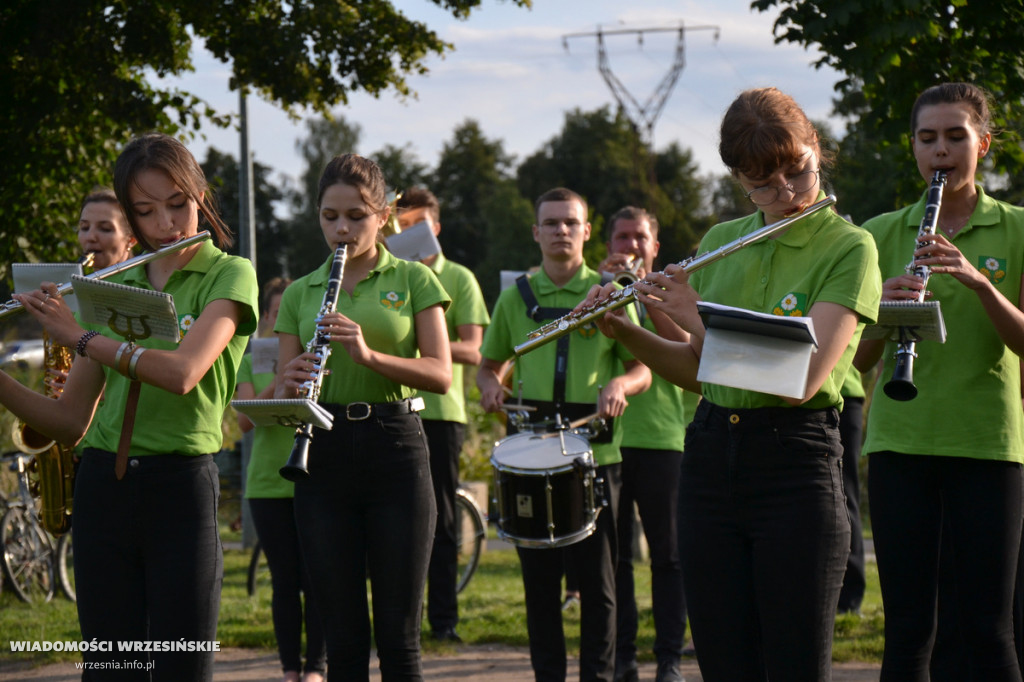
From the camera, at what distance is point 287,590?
236 inches

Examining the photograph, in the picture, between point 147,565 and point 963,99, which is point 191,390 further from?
point 963,99

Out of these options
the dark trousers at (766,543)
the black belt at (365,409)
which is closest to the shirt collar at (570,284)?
the black belt at (365,409)

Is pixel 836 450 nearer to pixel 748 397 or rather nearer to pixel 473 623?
pixel 748 397

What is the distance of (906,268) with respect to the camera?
155 inches

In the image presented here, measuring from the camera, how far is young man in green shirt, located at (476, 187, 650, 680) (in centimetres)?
527

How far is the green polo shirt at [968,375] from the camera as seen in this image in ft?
12.7

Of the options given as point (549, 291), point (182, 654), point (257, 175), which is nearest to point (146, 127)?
point (549, 291)

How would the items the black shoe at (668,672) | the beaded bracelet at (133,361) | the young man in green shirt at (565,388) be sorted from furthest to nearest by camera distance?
the black shoe at (668,672)
the young man in green shirt at (565,388)
the beaded bracelet at (133,361)

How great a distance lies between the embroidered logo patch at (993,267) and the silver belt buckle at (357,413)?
217 centimetres

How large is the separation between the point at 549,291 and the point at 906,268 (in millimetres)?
2292

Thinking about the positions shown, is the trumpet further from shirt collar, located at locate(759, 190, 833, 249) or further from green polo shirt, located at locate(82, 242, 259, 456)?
green polo shirt, located at locate(82, 242, 259, 456)

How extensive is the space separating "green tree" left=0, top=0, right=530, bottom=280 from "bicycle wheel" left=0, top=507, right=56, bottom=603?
2095 mm

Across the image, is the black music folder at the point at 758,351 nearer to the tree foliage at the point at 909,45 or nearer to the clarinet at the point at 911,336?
the clarinet at the point at 911,336

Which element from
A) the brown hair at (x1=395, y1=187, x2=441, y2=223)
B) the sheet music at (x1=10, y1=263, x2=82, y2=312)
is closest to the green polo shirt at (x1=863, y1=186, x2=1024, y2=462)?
the sheet music at (x1=10, y1=263, x2=82, y2=312)
